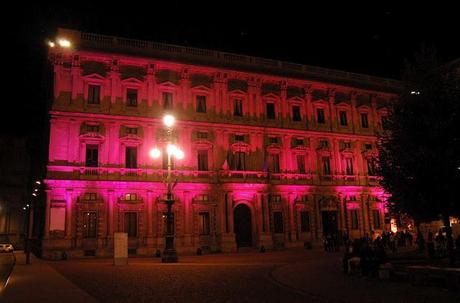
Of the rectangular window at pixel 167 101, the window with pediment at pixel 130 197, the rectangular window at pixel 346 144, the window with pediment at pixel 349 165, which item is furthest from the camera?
the rectangular window at pixel 346 144

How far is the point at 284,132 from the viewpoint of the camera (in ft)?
132

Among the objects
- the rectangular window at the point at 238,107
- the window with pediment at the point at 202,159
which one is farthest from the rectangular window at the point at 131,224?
the rectangular window at the point at 238,107

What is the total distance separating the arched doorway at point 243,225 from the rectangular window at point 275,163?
4.55 m

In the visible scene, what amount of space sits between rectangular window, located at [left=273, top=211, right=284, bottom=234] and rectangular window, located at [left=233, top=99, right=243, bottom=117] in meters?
9.80

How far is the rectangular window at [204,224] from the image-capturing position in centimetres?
3569

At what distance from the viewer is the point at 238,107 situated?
3931 cm

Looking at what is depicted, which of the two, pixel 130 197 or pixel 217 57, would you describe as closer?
pixel 130 197

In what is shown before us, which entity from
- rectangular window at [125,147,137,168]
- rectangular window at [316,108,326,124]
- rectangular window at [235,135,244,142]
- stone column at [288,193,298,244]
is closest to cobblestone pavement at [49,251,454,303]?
rectangular window at [125,147,137,168]

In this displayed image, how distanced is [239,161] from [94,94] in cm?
1375

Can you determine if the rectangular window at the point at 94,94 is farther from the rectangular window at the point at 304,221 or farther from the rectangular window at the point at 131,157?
the rectangular window at the point at 304,221

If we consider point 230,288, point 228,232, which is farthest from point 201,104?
point 230,288

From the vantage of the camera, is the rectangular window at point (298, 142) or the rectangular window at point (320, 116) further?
the rectangular window at point (320, 116)

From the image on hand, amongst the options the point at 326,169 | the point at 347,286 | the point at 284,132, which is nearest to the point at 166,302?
the point at 347,286

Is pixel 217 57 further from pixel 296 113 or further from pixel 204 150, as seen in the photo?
pixel 296 113
